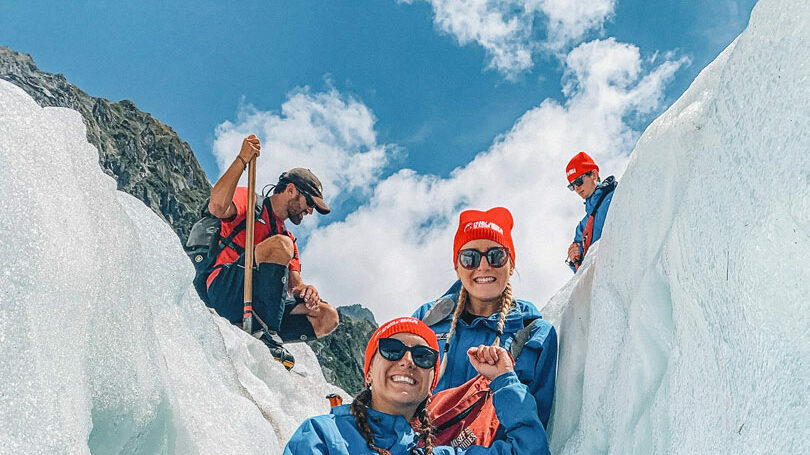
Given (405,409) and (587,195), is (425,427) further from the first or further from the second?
(587,195)

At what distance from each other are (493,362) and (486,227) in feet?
3.10

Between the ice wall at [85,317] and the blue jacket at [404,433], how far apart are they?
0.64 meters

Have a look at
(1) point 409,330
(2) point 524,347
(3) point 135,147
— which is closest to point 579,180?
(2) point 524,347

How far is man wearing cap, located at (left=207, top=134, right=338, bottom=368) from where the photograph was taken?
225 inches

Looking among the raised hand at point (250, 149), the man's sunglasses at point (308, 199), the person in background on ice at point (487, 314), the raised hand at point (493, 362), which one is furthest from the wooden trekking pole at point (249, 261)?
the raised hand at point (493, 362)

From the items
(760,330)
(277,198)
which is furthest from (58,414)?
(277,198)

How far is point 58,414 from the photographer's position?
1.93 meters

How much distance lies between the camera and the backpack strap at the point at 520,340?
294 cm

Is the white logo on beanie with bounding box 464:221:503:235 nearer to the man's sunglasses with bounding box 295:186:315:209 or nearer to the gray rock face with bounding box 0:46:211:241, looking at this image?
the man's sunglasses with bounding box 295:186:315:209

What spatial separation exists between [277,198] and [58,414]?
429cm

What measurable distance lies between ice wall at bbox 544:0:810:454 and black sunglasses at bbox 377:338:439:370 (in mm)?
712

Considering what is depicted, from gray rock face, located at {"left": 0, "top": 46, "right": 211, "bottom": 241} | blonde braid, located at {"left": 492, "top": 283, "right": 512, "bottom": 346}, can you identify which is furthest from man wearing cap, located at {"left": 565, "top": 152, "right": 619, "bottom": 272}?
gray rock face, located at {"left": 0, "top": 46, "right": 211, "bottom": 241}

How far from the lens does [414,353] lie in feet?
9.32

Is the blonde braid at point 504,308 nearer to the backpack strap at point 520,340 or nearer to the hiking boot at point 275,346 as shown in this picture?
the backpack strap at point 520,340
